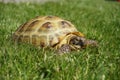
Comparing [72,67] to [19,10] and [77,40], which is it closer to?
[77,40]

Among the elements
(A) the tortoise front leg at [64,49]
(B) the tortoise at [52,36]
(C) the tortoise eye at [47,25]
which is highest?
(C) the tortoise eye at [47,25]

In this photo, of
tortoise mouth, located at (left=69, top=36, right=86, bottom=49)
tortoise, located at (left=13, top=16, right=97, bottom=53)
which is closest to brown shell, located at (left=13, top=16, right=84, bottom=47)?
tortoise, located at (left=13, top=16, right=97, bottom=53)

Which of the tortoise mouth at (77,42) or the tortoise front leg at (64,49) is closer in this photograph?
the tortoise front leg at (64,49)

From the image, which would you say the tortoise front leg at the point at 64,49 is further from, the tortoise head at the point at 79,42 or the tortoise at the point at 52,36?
the tortoise head at the point at 79,42

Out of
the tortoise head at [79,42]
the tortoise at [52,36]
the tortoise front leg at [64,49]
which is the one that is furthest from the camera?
the tortoise head at [79,42]

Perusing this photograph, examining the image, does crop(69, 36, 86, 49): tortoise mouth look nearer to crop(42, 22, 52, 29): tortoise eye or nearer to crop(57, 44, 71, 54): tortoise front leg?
crop(57, 44, 71, 54): tortoise front leg

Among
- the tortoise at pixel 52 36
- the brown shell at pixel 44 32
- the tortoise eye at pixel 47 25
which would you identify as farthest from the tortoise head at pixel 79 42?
the tortoise eye at pixel 47 25

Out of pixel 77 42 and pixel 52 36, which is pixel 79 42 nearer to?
pixel 77 42

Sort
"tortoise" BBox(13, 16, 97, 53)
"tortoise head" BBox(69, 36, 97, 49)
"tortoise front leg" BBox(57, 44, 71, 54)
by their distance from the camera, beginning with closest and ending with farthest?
"tortoise front leg" BBox(57, 44, 71, 54) → "tortoise" BBox(13, 16, 97, 53) → "tortoise head" BBox(69, 36, 97, 49)
